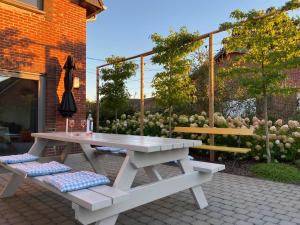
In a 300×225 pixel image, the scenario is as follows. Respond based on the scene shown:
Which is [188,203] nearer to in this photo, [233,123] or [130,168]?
[130,168]

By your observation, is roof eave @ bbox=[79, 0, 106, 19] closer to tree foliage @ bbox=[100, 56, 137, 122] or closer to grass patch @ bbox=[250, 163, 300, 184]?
tree foliage @ bbox=[100, 56, 137, 122]

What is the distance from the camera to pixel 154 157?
117 inches

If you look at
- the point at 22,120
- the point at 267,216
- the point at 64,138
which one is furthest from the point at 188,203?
the point at 22,120

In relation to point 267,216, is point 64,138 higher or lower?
higher

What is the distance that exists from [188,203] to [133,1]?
9494 mm

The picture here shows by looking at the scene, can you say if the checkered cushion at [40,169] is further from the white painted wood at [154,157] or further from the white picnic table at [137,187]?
the white painted wood at [154,157]

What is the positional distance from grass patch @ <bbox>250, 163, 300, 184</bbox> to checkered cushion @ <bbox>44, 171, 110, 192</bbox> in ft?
11.8

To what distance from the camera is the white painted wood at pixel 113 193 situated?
2287 millimetres

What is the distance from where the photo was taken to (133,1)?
11.4 meters

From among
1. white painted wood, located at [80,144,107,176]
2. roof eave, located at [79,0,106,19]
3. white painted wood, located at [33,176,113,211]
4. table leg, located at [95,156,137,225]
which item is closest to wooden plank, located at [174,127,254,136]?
white painted wood, located at [80,144,107,176]

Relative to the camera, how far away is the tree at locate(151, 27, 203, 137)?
23.6ft

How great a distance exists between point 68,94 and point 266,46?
4.28 meters

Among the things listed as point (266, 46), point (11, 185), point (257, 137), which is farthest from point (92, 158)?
point (266, 46)

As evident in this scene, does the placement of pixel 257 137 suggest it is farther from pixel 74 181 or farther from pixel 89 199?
pixel 89 199
